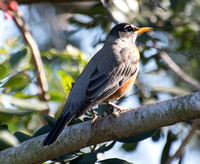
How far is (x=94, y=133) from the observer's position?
229 cm

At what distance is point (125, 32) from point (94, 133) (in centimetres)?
210

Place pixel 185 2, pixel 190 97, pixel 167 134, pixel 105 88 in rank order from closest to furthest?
pixel 190 97 → pixel 105 88 → pixel 167 134 → pixel 185 2

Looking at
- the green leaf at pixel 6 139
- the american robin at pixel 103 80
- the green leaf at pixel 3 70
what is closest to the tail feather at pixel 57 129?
the american robin at pixel 103 80

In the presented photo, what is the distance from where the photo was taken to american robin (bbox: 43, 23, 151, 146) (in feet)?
8.82

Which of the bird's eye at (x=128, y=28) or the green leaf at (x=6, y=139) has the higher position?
the green leaf at (x=6, y=139)

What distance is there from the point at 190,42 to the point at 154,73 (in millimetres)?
655

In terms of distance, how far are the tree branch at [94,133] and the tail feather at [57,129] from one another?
41mm

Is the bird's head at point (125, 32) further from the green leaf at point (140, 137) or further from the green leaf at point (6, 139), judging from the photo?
the green leaf at point (6, 139)

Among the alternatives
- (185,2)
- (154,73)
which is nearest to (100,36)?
(154,73)

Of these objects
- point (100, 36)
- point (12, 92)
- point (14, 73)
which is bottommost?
point (100, 36)

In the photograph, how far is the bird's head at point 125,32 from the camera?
4051 millimetres

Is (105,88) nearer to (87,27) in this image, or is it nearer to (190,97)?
(190,97)

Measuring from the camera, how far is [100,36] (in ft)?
14.2

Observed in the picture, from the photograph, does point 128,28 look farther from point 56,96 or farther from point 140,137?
point 140,137
